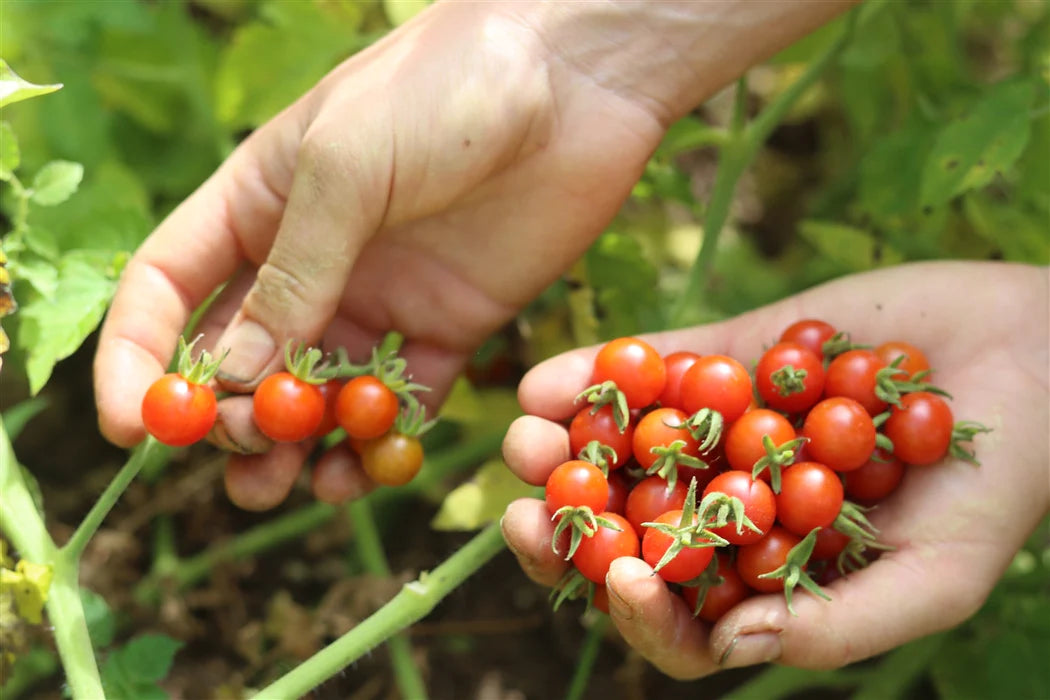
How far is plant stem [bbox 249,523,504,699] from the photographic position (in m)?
1.36

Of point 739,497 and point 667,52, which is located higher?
point 667,52

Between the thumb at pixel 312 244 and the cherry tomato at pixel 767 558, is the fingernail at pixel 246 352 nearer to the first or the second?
the thumb at pixel 312 244

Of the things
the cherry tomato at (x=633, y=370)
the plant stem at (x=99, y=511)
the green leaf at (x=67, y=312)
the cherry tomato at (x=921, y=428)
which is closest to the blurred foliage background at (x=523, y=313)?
the green leaf at (x=67, y=312)

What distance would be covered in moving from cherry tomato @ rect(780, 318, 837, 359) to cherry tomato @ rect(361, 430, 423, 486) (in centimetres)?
61

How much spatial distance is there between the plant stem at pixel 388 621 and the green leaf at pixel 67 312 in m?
0.56

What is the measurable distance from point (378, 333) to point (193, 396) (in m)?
0.47

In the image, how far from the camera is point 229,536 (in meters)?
2.16

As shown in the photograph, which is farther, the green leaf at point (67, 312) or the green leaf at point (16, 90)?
the green leaf at point (67, 312)

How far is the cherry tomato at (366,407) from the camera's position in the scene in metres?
1.45

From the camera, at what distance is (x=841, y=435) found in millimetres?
1358

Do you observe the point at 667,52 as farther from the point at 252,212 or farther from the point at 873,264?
the point at 252,212

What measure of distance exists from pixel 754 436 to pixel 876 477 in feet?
0.81

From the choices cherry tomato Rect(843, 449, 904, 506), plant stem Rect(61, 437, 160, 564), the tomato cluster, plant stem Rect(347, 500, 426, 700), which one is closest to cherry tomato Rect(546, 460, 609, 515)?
the tomato cluster

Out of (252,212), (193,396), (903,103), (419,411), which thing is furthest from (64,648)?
(903,103)
